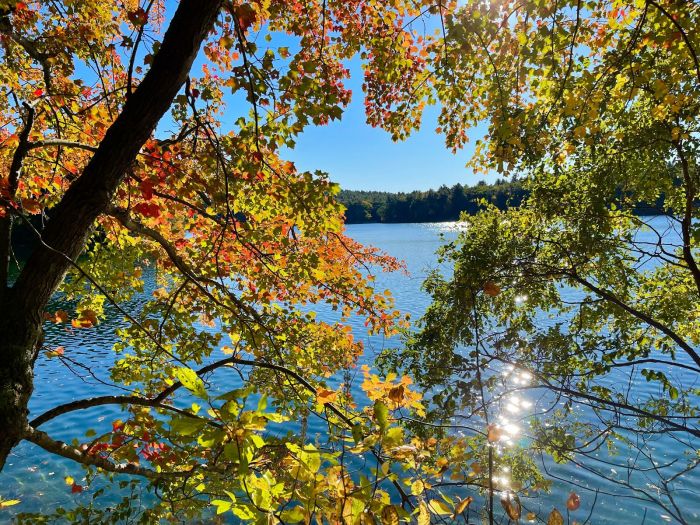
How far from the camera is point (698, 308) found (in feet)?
18.8

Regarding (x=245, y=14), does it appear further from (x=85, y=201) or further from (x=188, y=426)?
(x=188, y=426)

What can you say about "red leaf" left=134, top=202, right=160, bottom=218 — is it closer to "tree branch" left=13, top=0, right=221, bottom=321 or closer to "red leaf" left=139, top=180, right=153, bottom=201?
"red leaf" left=139, top=180, right=153, bottom=201

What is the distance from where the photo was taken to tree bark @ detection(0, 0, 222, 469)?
7.54 ft

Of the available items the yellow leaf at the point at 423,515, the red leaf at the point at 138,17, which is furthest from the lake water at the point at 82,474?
the yellow leaf at the point at 423,515

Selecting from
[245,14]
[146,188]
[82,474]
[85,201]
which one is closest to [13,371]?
[85,201]

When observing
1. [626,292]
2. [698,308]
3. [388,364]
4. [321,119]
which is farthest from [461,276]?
[698,308]

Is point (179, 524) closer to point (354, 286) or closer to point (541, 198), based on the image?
point (354, 286)

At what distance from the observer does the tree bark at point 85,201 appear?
7.54 ft

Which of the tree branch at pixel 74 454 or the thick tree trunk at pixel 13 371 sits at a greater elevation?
the thick tree trunk at pixel 13 371

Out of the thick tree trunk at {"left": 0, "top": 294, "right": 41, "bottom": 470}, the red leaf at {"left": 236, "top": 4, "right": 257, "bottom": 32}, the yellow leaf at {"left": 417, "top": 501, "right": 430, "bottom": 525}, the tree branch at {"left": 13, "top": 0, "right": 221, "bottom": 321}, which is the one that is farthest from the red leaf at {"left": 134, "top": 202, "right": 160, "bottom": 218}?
the yellow leaf at {"left": 417, "top": 501, "right": 430, "bottom": 525}

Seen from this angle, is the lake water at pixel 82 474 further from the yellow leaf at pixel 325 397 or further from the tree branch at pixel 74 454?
the yellow leaf at pixel 325 397

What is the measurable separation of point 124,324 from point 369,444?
22.7 m

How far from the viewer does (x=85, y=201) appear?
7.86 feet

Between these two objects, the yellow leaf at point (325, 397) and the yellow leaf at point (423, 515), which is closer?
the yellow leaf at point (423, 515)
